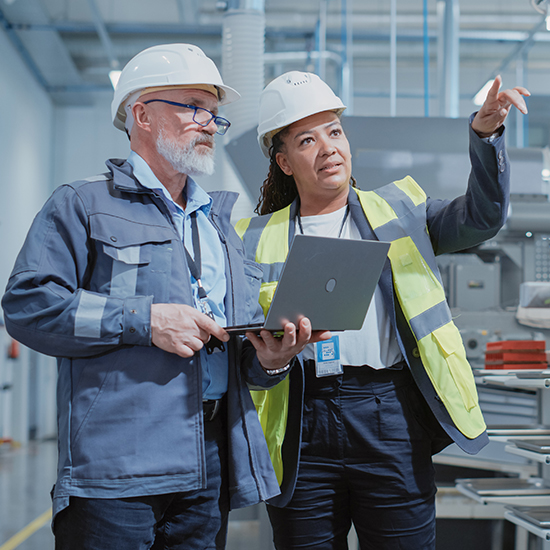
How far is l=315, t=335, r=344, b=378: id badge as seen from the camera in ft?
5.11

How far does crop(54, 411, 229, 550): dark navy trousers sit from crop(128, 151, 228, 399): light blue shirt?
0.32 feet

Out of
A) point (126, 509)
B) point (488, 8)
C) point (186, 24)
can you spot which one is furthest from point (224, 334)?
point (488, 8)

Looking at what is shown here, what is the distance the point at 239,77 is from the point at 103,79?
5.65m

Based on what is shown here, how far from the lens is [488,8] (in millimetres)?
7355

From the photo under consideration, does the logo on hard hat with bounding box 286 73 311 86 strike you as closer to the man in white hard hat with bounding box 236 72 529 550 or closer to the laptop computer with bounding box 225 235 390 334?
the man in white hard hat with bounding box 236 72 529 550

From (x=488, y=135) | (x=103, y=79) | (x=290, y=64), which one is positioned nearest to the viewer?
(x=488, y=135)

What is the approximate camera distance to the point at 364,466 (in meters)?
1.55

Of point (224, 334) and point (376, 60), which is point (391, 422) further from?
point (376, 60)

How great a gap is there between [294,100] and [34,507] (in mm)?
3860

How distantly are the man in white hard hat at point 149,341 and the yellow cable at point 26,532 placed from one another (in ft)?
9.24

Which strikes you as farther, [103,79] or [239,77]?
[103,79]

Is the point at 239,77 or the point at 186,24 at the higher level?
the point at 186,24

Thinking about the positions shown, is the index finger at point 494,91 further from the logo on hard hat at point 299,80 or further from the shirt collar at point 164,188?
the shirt collar at point 164,188

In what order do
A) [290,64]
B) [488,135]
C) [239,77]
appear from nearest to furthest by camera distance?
[488,135] → [239,77] → [290,64]
